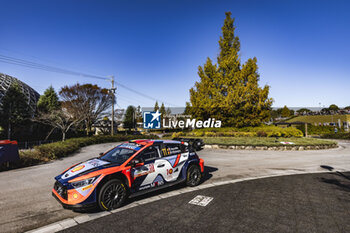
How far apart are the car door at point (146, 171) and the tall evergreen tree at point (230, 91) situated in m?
22.8

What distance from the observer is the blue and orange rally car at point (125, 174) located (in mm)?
4395

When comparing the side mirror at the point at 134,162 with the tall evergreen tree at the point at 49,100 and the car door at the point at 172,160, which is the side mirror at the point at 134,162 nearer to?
the car door at the point at 172,160

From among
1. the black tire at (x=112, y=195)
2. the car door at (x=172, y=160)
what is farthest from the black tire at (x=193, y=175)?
the black tire at (x=112, y=195)

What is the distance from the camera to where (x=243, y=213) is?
178 inches

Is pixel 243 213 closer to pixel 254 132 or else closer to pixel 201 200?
pixel 201 200

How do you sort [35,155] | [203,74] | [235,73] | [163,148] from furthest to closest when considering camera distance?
[203,74]
[235,73]
[35,155]
[163,148]

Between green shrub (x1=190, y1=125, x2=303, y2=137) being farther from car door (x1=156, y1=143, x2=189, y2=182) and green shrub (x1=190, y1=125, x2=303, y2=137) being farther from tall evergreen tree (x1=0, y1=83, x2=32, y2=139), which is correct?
tall evergreen tree (x1=0, y1=83, x2=32, y2=139)

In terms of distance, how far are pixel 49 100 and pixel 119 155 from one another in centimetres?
3522

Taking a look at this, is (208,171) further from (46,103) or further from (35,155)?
(46,103)

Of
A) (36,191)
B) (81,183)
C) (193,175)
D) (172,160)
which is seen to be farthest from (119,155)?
(36,191)

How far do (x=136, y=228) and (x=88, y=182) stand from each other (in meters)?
1.56

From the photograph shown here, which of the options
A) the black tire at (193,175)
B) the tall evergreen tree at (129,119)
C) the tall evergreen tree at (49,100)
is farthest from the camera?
the tall evergreen tree at (129,119)

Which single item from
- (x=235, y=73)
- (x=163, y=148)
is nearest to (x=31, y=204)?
(x=163, y=148)

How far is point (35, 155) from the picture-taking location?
11.4 metres
